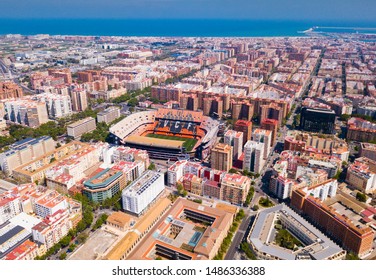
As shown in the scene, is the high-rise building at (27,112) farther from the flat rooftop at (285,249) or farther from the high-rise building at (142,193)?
the flat rooftop at (285,249)

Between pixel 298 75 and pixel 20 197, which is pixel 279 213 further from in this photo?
pixel 298 75

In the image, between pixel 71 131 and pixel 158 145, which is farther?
pixel 71 131

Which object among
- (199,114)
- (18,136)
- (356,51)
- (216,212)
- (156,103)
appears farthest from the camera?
(356,51)

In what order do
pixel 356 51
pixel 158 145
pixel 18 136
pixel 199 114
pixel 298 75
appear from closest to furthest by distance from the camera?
1. pixel 158 145
2. pixel 18 136
3. pixel 199 114
4. pixel 298 75
5. pixel 356 51

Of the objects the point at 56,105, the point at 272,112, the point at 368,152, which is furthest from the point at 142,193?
the point at 56,105

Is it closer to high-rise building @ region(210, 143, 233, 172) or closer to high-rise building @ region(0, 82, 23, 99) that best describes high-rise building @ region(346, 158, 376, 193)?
high-rise building @ region(210, 143, 233, 172)

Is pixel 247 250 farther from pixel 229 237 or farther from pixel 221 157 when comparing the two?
pixel 221 157

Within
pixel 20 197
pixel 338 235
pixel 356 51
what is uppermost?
pixel 356 51

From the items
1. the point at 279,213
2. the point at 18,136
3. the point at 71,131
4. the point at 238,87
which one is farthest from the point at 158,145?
the point at 238,87
